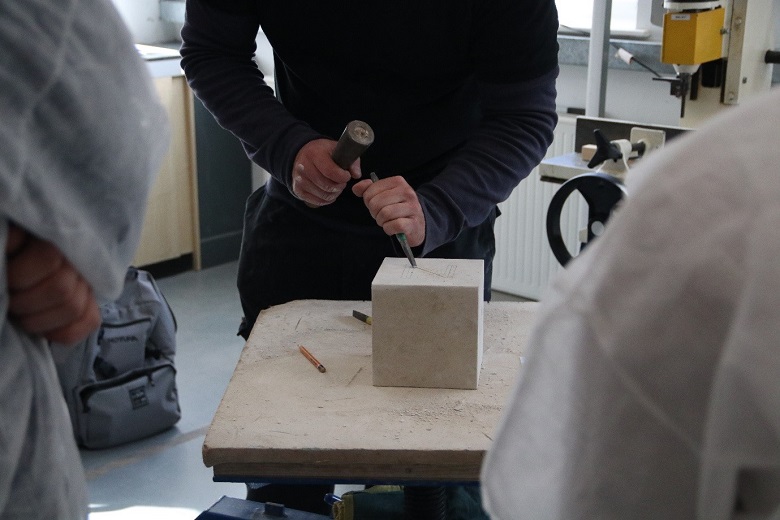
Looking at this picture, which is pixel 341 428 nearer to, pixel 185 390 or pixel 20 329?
pixel 20 329

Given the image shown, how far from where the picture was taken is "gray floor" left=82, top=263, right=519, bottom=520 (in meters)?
2.54

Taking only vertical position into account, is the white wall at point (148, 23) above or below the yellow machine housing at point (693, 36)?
below

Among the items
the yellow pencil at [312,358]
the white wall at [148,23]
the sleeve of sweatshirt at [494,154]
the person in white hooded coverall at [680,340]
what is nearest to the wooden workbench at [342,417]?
the yellow pencil at [312,358]

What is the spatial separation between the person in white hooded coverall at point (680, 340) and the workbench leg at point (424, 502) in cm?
77

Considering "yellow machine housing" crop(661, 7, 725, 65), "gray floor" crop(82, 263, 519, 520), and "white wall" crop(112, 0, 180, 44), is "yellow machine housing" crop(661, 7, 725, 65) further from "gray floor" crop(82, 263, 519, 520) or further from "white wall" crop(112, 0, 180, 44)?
"white wall" crop(112, 0, 180, 44)

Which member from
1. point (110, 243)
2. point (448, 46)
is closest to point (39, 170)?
point (110, 243)

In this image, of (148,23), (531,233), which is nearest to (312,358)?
(531,233)

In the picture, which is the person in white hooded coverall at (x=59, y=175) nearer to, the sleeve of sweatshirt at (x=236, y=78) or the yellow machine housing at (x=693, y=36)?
the sleeve of sweatshirt at (x=236, y=78)

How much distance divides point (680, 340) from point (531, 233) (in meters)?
3.17

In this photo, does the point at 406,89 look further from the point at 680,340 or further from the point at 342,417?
the point at 680,340

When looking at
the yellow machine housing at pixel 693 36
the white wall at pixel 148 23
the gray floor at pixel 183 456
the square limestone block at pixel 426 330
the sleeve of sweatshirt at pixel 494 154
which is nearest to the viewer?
the square limestone block at pixel 426 330

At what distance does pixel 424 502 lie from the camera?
4.61ft

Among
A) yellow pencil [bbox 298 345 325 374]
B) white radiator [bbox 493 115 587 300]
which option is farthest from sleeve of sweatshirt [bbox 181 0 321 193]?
white radiator [bbox 493 115 587 300]

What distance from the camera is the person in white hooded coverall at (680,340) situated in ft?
1.74
